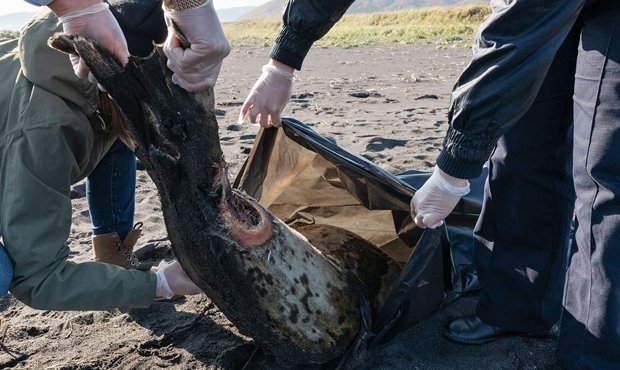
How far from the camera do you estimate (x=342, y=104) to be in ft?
21.9

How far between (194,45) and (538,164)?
1211 millimetres

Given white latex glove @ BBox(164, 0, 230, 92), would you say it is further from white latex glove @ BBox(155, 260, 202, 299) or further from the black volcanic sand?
the black volcanic sand

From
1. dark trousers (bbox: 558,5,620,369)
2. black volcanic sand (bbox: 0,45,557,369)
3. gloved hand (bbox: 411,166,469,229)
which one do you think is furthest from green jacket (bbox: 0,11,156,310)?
dark trousers (bbox: 558,5,620,369)

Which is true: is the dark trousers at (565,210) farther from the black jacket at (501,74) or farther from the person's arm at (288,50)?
the person's arm at (288,50)

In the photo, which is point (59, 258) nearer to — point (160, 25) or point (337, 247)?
point (160, 25)

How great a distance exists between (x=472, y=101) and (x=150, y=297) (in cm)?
126

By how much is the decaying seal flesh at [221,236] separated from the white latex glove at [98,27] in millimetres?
90

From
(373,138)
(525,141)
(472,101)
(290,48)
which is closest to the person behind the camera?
(472,101)

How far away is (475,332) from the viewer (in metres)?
2.25

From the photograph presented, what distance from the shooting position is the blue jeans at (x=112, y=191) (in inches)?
104

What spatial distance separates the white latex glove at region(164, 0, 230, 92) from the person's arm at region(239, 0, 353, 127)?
0.48m

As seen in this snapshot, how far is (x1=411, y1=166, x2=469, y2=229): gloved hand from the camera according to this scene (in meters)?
1.76

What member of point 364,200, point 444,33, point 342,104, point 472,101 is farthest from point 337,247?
point 444,33

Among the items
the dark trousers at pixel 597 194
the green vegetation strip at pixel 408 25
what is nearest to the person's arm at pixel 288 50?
the dark trousers at pixel 597 194
